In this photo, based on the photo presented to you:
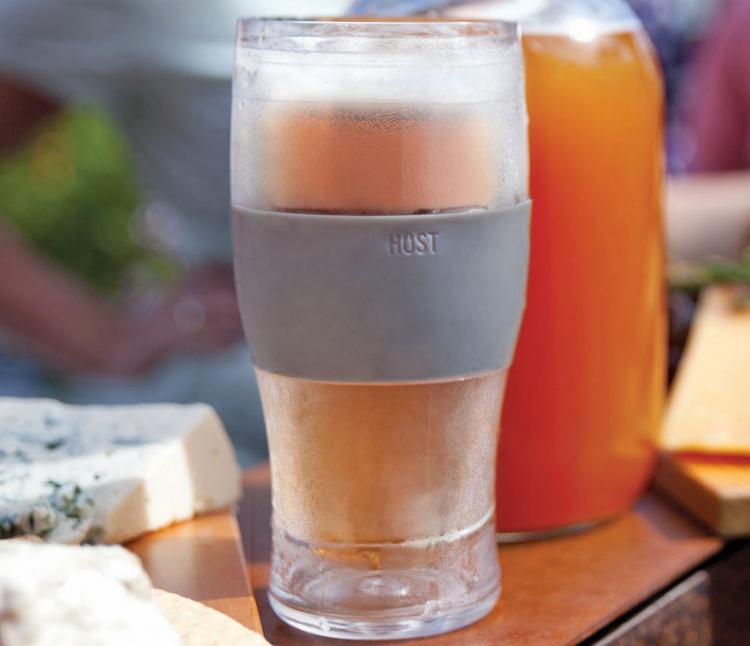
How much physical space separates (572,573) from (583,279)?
0.14 metres

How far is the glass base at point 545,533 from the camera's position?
61 centimetres

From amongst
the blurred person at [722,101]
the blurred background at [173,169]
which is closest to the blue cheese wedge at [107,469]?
the blurred background at [173,169]

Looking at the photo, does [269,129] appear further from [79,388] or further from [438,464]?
[79,388]

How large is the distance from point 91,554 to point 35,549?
2 cm

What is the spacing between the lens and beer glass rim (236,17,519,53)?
45 cm

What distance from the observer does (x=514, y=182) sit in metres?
0.49

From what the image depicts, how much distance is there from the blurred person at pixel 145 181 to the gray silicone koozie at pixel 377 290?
0.96m

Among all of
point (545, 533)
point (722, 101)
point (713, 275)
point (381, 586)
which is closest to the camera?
point (381, 586)

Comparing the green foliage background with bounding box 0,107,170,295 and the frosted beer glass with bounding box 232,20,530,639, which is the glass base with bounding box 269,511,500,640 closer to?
the frosted beer glass with bounding box 232,20,530,639

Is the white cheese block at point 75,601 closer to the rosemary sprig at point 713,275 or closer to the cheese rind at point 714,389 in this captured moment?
the cheese rind at point 714,389

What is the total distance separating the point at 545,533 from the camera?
2.03 ft

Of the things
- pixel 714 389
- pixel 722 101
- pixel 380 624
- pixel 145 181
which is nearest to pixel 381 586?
pixel 380 624

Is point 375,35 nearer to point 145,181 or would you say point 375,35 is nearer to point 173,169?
point 173,169

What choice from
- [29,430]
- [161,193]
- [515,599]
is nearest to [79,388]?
[161,193]
